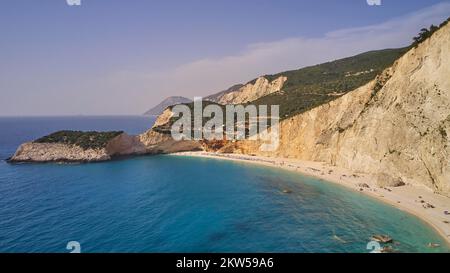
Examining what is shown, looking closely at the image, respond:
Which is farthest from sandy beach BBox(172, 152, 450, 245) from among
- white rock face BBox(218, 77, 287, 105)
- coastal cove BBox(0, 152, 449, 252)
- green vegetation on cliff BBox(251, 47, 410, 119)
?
white rock face BBox(218, 77, 287, 105)

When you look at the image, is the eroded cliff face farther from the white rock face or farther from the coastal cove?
the white rock face

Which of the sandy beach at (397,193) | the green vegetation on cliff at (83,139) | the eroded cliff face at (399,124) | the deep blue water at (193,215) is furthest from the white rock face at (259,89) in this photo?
the deep blue water at (193,215)

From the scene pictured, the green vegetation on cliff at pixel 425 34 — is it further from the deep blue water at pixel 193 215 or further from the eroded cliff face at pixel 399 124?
the deep blue water at pixel 193 215

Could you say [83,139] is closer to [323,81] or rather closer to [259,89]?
[323,81]

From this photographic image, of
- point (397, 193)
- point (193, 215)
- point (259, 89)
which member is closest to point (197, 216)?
point (193, 215)

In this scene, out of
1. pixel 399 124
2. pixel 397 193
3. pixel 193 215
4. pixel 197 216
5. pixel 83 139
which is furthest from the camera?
pixel 83 139

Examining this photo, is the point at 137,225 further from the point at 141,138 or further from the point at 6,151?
the point at 6,151
